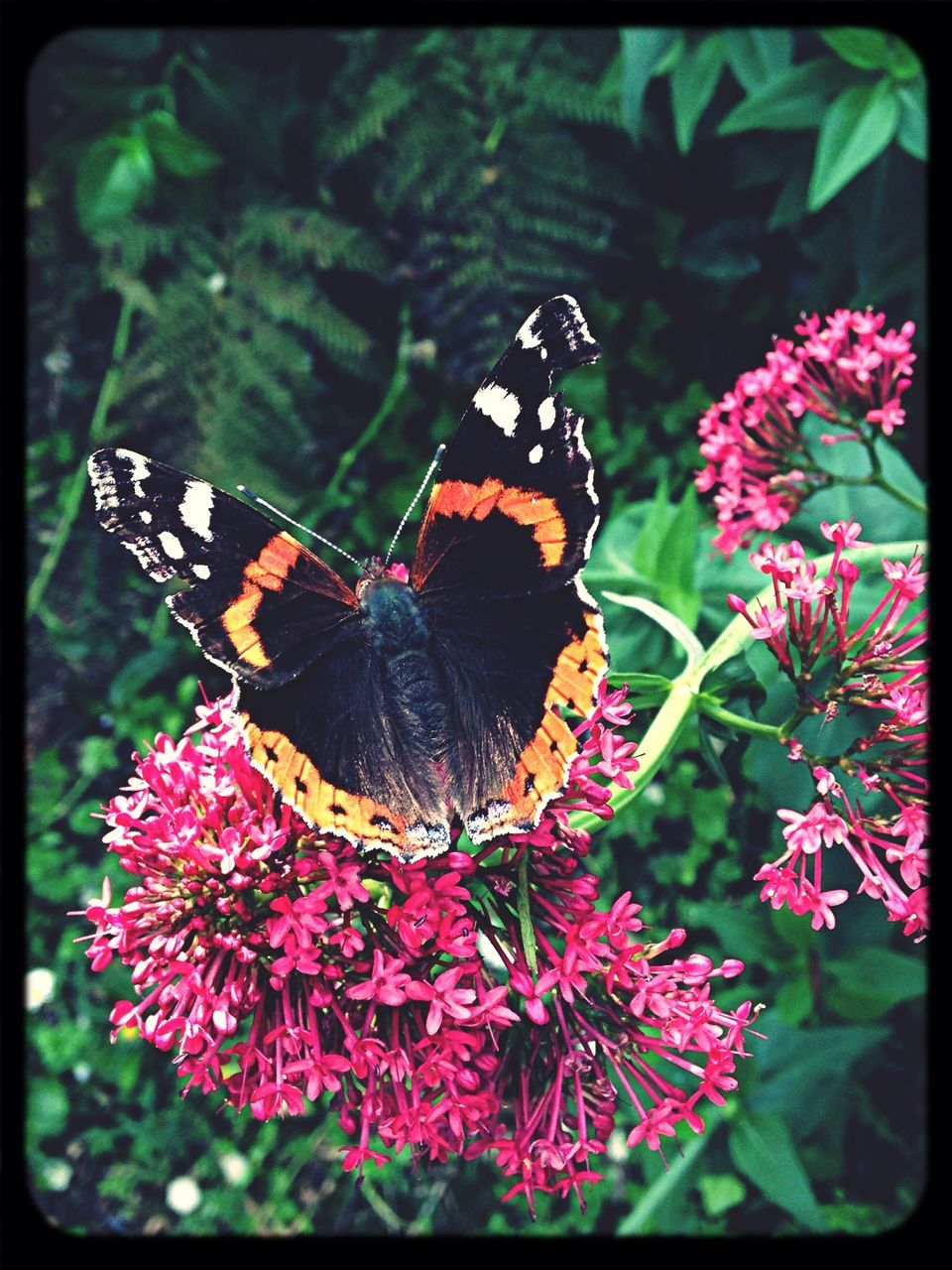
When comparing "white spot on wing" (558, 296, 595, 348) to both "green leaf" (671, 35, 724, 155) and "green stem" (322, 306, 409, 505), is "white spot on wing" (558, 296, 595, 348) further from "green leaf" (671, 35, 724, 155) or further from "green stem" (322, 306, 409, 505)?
"green stem" (322, 306, 409, 505)

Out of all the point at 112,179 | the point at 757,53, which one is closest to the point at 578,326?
the point at 757,53

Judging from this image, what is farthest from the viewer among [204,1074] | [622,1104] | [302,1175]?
[302,1175]

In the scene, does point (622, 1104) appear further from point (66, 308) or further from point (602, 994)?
point (66, 308)

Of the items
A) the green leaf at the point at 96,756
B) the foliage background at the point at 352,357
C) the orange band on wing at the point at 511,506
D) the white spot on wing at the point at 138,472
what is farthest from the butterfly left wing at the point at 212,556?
the green leaf at the point at 96,756

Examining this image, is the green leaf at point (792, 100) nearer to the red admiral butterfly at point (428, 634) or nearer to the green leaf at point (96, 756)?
the red admiral butterfly at point (428, 634)

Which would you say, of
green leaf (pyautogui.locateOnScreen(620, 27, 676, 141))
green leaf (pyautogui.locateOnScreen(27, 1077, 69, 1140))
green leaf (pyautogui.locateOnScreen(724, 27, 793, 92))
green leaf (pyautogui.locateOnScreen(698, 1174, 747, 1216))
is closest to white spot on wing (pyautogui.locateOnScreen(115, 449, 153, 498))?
green leaf (pyautogui.locateOnScreen(620, 27, 676, 141))

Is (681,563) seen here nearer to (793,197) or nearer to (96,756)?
(793,197)

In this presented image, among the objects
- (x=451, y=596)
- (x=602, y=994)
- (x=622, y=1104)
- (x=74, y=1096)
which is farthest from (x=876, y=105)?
(x=74, y=1096)
